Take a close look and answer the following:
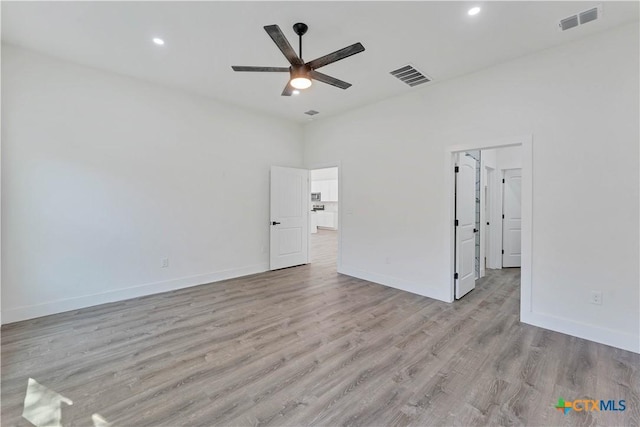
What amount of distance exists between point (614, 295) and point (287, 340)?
324 centimetres

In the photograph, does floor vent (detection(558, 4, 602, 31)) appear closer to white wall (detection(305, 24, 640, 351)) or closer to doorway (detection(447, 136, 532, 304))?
white wall (detection(305, 24, 640, 351))

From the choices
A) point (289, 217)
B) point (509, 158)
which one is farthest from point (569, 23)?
point (289, 217)

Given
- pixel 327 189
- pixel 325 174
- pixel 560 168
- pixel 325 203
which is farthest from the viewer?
pixel 325 203

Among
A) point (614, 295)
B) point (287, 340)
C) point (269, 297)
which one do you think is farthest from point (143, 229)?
point (614, 295)

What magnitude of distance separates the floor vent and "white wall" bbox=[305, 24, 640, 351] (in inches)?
13.2

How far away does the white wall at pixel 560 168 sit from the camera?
2605 millimetres

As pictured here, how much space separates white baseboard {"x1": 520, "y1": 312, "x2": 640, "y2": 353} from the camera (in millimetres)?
2568

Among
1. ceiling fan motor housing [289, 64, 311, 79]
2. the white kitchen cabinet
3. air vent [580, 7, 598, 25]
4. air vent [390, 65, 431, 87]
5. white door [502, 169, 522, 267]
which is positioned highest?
air vent [390, 65, 431, 87]

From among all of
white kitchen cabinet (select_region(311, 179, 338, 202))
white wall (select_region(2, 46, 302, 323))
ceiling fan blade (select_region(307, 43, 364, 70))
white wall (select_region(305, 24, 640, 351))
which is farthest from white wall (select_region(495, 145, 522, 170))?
white kitchen cabinet (select_region(311, 179, 338, 202))

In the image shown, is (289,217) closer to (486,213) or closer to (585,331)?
(486,213)

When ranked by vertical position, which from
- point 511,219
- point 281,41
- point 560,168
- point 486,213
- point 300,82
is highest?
point 281,41

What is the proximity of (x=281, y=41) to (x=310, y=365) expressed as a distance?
105 inches

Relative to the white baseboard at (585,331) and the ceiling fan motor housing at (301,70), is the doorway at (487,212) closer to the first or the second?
the white baseboard at (585,331)

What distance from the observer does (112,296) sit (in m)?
3.72
